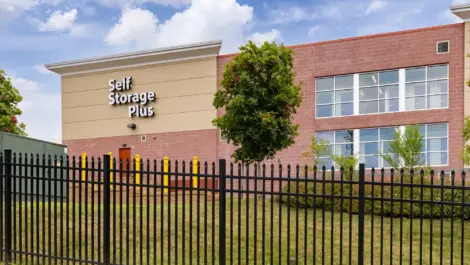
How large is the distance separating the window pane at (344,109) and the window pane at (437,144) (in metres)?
4.09

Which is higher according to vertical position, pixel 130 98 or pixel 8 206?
pixel 130 98

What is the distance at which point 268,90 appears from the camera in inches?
751

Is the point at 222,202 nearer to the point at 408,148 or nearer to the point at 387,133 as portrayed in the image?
the point at 408,148

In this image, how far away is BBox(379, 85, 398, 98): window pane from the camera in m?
25.0

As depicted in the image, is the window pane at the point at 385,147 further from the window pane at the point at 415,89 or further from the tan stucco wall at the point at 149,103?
the tan stucco wall at the point at 149,103

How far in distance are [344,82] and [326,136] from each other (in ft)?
9.57

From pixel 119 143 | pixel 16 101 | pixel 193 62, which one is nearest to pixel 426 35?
pixel 193 62

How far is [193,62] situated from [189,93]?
1816 mm

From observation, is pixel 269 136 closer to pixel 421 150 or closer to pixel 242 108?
pixel 242 108

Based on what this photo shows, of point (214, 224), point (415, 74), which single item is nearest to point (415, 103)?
point (415, 74)

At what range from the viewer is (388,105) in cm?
2517

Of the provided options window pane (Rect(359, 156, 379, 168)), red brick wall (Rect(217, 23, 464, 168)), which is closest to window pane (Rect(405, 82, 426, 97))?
red brick wall (Rect(217, 23, 464, 168))

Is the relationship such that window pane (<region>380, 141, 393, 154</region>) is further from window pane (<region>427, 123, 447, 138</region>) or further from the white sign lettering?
the white sign lettering

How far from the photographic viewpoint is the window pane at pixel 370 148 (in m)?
25.3
